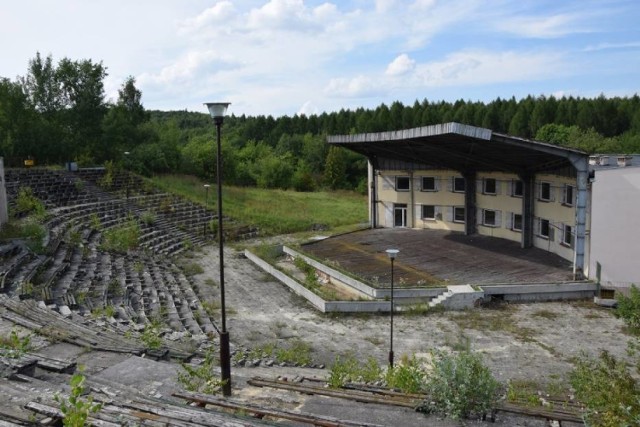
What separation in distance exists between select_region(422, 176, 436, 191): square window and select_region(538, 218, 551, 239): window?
26.4 feet

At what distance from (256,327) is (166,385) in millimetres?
9542

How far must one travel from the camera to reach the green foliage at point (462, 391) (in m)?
7.56

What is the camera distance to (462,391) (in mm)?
7539

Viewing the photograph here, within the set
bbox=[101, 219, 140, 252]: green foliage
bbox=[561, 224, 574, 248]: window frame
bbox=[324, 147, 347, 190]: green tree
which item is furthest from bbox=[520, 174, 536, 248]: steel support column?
bbox=[324, 147, 347, 190]: green tree

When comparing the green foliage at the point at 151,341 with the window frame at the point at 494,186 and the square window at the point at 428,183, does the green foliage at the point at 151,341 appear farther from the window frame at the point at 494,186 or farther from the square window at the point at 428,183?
the square window at the point at 428,183

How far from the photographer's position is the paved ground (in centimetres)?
2216

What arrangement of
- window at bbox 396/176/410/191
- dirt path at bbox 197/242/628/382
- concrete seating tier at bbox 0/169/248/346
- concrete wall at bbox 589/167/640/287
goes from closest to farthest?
dirt path at bbox 197/242/628/382
concrete seating tier at bbox 0/169/248/346
concrete wall at bbox 589/167/640/287
window at bbox 396/176/410/191

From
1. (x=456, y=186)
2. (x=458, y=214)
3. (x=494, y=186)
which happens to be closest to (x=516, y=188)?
(x=494, y=186)

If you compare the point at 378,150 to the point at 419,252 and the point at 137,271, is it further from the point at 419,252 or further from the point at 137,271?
the point at 137,271

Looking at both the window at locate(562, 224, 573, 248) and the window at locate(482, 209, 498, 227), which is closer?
the window at locate(562, 224, 573, 248)

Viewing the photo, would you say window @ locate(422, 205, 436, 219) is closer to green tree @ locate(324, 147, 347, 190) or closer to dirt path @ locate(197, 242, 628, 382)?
dirt path @ locate(197, 242, 628, 382)

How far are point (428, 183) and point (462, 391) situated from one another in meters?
27.0

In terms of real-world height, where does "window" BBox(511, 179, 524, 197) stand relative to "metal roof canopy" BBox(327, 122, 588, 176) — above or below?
below

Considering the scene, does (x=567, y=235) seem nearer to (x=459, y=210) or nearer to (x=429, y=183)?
(x=459, y=210)
